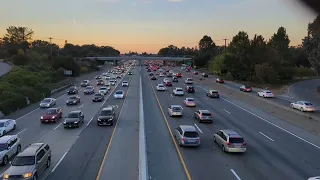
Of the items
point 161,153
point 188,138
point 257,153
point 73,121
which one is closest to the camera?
point 161,153

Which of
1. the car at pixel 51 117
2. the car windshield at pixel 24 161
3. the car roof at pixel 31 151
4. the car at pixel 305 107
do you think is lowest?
the car at pixel 305 107

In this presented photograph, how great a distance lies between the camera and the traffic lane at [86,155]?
17.6 m

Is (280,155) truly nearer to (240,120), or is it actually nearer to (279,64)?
(240,120)

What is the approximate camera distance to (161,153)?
2173 centimetres

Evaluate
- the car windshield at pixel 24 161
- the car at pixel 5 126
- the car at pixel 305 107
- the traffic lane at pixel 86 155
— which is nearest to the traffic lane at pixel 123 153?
the traffic lane at pixel 86 155

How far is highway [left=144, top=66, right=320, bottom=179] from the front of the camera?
17.9 meters

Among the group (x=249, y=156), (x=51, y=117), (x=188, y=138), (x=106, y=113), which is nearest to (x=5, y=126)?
(x=51, y=117)

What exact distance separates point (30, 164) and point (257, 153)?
14.0 meters

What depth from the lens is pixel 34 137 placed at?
87.5 ft

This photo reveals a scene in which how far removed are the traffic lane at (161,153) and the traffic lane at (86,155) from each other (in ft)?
10.2

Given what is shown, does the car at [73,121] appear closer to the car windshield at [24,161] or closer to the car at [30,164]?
the car at [30,164]

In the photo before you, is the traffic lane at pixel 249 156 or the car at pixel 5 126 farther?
the car at pixel 5 126

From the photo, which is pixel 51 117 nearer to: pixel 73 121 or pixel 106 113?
pixel 73 121

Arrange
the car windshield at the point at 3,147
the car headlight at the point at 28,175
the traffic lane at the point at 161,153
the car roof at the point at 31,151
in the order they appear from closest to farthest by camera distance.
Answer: the car headlight at the point at 28,175
the car roof at the point at 31,151
the traffic lane at the point at 161,153
the car windshield at the point at 3,147
